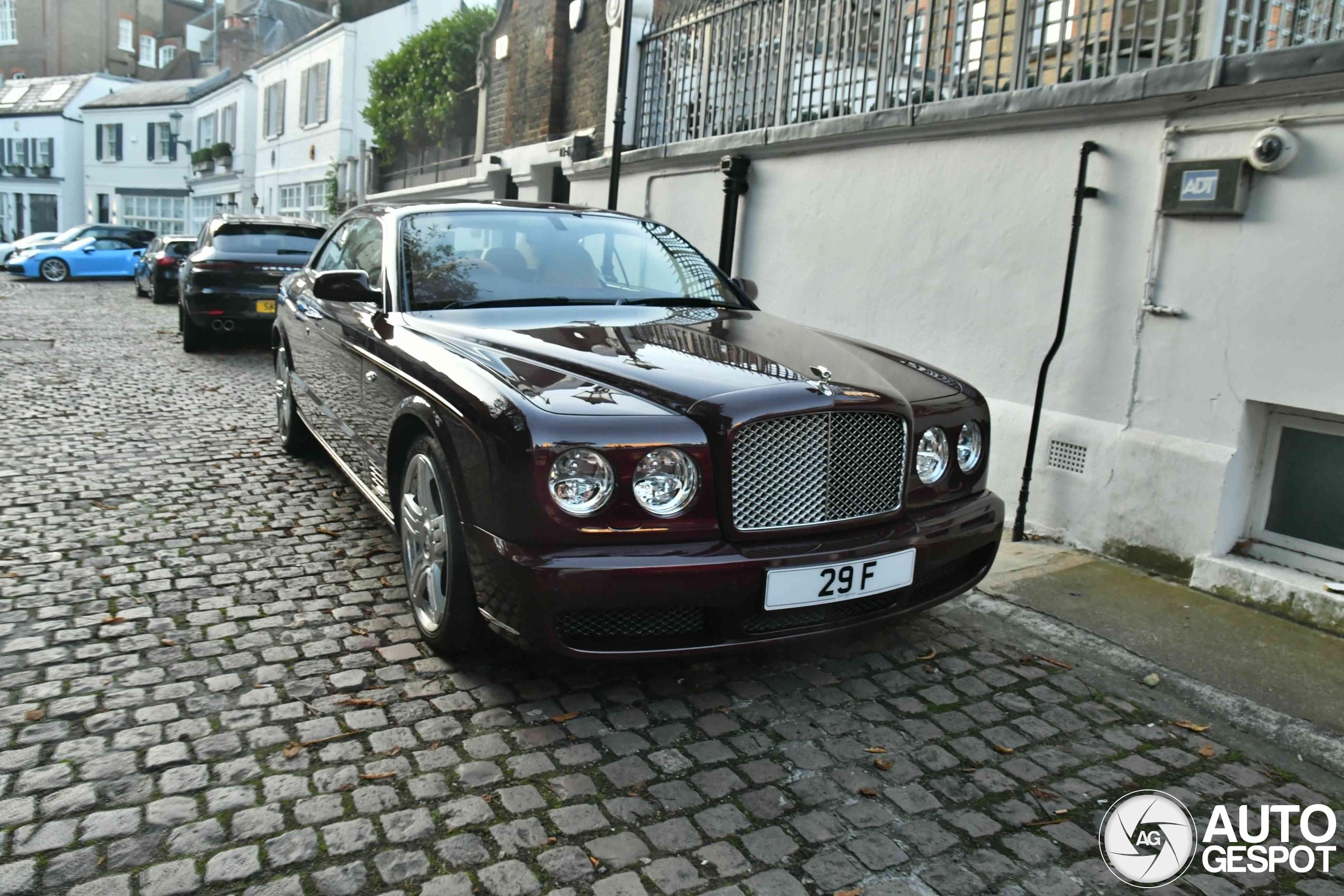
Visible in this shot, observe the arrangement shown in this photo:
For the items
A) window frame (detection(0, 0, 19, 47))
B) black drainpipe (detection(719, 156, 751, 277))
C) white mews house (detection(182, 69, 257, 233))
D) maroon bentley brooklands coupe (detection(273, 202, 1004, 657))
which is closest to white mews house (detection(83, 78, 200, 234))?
white mews house (detection(182, 69, 257, 233))

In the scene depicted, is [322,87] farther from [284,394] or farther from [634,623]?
[634,623]

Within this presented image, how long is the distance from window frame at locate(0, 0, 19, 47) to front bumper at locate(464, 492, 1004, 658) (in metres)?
67.4

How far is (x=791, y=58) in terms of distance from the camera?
26.1 feet

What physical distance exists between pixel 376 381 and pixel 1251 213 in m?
3.96

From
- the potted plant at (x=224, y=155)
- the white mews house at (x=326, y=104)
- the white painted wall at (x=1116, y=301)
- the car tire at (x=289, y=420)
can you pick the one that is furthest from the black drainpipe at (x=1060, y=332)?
the potted plant at (x=224, y=155)

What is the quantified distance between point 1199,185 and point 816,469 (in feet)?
9.30

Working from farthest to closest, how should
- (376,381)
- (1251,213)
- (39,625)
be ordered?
(1251,213)
(376,381)
(39,625)

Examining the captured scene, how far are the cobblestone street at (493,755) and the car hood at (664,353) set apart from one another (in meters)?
1.04

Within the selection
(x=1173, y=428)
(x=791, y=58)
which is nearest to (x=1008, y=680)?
(x=1173, y=428)

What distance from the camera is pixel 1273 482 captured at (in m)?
4.65

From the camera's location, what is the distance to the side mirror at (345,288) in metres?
4.18

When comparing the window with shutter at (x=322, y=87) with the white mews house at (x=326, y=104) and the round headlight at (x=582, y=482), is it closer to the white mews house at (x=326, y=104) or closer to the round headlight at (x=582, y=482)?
the white mews house at (x=326, y=104)

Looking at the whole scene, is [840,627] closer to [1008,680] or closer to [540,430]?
[1008,680]

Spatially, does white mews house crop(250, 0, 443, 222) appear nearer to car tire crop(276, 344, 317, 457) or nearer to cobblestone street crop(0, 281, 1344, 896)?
car tire crop(276, 344, 317, 457)
